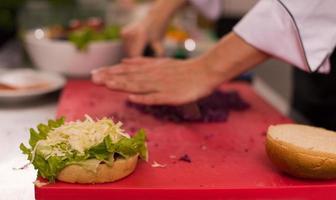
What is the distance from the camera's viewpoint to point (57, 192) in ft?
2.89

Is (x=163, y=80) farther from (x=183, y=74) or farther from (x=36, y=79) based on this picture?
(x=36, y=79)

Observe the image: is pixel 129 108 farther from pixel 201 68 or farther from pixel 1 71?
pixel 1 71

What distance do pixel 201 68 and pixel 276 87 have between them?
4.11ft

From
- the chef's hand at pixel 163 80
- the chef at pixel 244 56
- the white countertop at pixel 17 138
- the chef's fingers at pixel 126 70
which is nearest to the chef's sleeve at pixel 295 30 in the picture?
the chef at pixel 244 56

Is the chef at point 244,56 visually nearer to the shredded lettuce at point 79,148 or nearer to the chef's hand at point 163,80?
the chef's hand at point 163,80

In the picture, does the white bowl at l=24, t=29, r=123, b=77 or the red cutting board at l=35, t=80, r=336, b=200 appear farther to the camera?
the white bowl at l=24, t=29, r=123, b=77

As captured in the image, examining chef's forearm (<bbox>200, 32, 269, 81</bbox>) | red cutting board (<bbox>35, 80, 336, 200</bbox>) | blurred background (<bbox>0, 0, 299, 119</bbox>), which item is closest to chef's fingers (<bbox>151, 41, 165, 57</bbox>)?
blurred background (<bbox>0, 0, 299, 119</bbox>)

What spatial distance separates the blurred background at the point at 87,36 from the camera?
5.42 feet

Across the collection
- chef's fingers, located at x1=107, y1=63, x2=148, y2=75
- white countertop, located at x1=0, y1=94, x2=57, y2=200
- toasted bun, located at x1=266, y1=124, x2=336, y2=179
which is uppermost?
chef's fingers, located at x1=107, y1=63, x2=148, y2=75

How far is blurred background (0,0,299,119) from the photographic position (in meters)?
1.65

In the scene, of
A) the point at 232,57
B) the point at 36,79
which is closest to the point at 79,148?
the point at 232,57

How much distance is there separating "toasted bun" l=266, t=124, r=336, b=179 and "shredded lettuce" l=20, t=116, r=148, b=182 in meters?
0.26

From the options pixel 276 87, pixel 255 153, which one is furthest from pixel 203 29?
pixel 255 153

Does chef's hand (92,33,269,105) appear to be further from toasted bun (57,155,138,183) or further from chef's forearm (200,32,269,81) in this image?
toasted bun (57,155,138,183)
